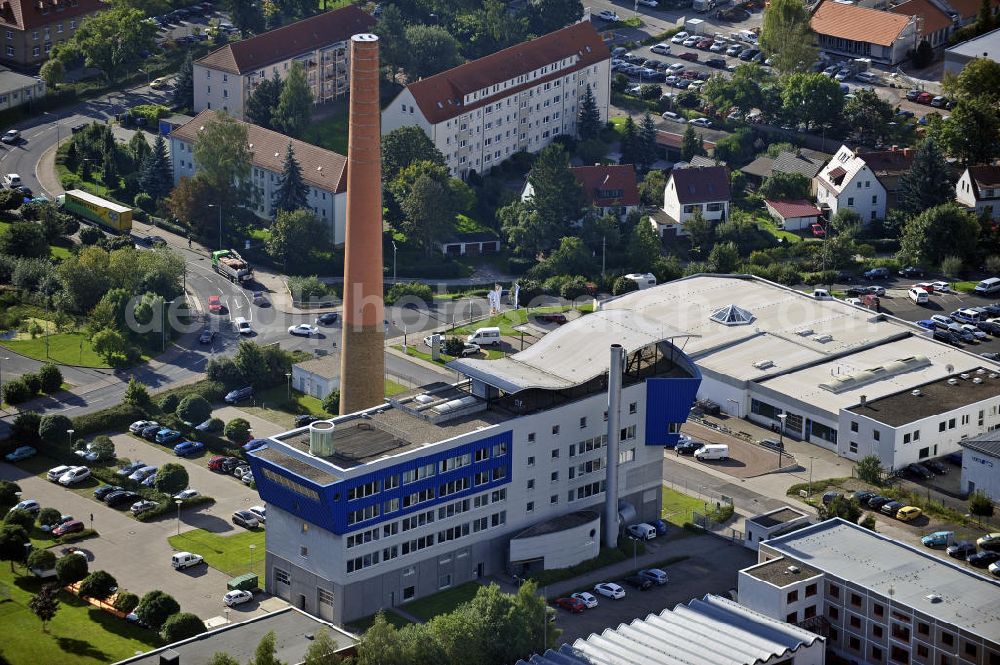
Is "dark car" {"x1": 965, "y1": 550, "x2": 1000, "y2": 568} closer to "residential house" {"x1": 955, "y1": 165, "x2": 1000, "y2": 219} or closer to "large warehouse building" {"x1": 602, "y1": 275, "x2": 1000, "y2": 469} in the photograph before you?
"large warehouse building" {"x1": 602, "y1": 275, "x2": 1000, "y2": 469}

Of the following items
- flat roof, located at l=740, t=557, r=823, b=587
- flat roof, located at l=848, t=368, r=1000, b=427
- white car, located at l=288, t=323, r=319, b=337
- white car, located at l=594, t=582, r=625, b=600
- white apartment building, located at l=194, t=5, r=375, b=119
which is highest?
white apartment building, located at l=194, t=5, r=375, b=119

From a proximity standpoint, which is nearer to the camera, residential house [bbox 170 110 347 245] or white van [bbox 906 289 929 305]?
white van [bbox 906 289 929 305]

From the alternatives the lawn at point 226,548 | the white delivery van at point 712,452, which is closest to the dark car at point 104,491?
the lawn at point 226,548

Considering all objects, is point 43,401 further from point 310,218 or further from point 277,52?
point 277,52

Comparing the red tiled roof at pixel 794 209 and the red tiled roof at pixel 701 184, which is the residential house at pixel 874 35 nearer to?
the red tiled roof at pixel 794 209

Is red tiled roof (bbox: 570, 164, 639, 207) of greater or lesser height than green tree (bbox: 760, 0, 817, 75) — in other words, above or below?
below

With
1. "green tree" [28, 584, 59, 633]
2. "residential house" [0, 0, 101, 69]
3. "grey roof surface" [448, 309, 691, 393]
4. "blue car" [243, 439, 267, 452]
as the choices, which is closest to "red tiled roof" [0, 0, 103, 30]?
"residential house" [0, 0, 101, 69]

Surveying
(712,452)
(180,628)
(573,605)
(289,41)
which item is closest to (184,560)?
(180,628)
